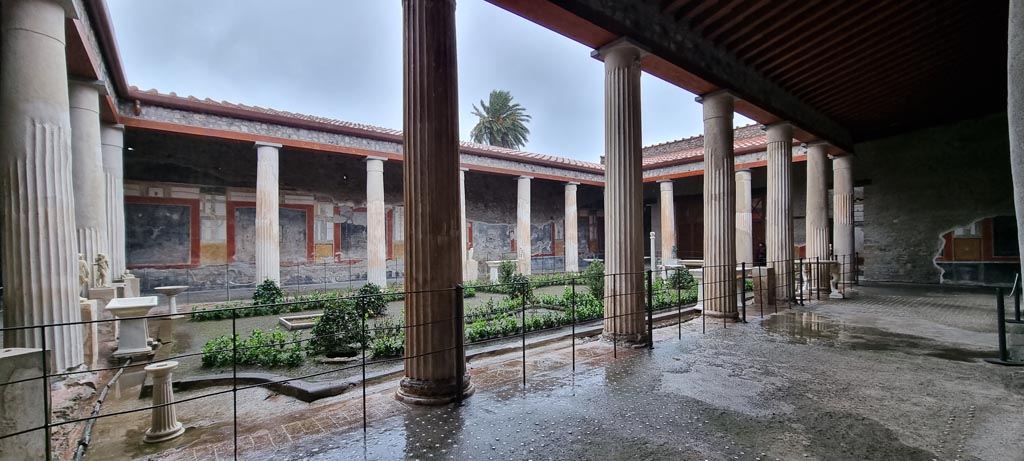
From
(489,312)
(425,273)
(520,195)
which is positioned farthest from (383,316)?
(520,195)

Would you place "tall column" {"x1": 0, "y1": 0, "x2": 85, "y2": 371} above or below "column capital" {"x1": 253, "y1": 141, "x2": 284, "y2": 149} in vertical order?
below

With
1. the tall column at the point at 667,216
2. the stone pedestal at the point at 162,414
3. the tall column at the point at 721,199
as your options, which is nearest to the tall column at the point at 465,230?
the tall column at the point at 721,199

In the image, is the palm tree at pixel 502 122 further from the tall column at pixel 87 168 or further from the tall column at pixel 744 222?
the tall column at pixel 87 168

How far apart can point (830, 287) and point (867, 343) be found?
5483mm

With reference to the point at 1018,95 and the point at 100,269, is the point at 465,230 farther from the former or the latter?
the point at 1018,95

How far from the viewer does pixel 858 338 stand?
5.79 m

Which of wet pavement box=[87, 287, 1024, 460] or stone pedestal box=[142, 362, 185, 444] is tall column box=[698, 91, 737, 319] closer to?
wet pavement box=[87, 287, 1024, 460]

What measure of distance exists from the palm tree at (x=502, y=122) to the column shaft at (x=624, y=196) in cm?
3117

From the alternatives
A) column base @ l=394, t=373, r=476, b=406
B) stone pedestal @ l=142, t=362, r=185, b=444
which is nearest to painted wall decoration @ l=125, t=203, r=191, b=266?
stone pedestal @ l=142, t=362, r=185, b=444

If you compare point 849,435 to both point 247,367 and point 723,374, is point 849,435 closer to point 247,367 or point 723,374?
point 723,374

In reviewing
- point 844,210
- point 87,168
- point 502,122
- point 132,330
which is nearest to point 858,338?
point 844,210

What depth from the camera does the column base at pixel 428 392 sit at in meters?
3.52

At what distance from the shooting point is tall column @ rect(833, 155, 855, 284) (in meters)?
11.7

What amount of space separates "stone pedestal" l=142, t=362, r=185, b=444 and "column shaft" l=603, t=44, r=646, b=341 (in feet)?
14.5
